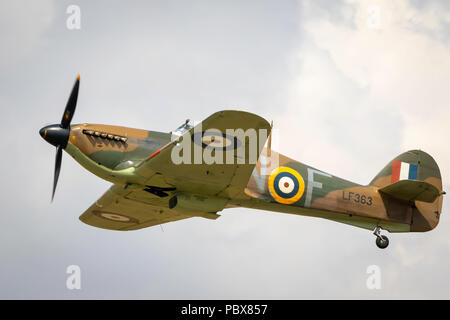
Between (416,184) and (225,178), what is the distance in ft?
15.1

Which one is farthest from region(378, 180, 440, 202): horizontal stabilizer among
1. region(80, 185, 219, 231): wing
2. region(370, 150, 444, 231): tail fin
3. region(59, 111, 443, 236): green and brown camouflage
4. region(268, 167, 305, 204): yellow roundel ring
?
region(80, 185, 219, 231): wing

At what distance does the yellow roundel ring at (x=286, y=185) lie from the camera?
618 inches

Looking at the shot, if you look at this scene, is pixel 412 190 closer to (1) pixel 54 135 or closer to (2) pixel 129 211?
(2) pixel 129 211

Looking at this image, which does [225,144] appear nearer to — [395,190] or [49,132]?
[49,132]

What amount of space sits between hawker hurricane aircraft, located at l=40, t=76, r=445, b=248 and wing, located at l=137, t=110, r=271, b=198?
19 millimetres

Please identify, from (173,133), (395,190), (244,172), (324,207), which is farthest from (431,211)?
(173,133)

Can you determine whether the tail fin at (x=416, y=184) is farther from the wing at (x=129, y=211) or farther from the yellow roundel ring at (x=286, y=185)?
the wing at (x=129, y=211)

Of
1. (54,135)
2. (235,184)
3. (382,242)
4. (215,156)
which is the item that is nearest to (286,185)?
(235,184)

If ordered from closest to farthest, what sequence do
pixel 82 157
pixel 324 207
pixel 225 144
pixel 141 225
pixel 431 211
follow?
pixel 225 144 < pixel 82 157 < pixel 324 207 < pixel 431 211 < pixel 141 225

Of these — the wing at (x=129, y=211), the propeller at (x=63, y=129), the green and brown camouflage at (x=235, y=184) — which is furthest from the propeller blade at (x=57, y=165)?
the wing at (x=129, y=211)

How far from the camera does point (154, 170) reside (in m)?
14.4

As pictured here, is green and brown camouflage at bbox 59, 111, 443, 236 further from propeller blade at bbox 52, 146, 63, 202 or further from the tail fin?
propeller blade at bbox 52, 146, 63, 202
